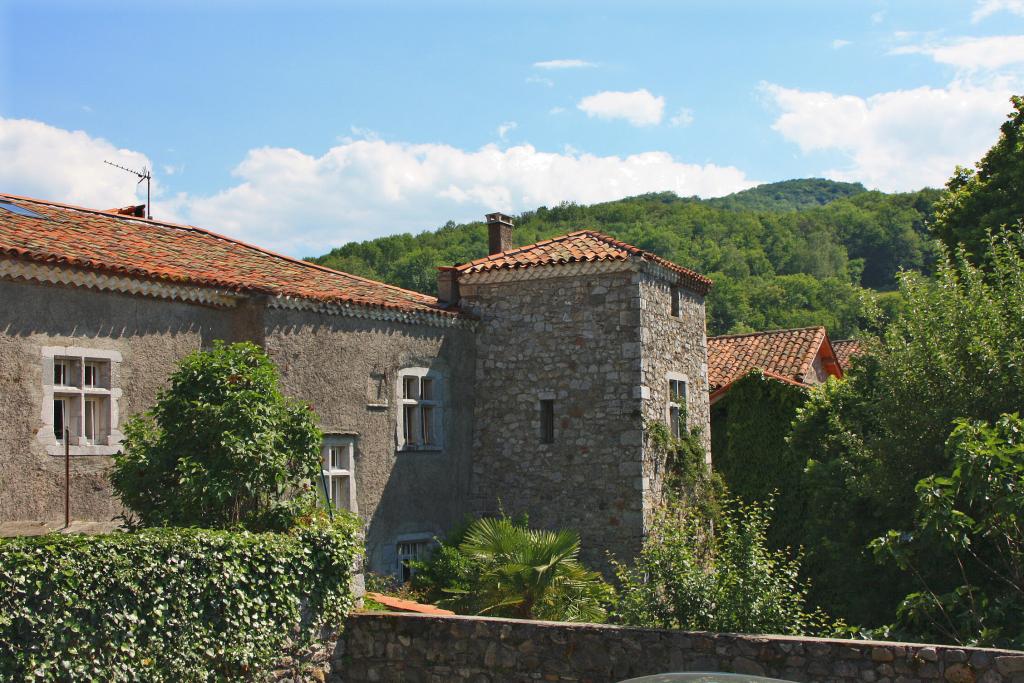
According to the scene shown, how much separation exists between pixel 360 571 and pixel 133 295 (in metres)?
4.75

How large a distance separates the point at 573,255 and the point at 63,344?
862 cm

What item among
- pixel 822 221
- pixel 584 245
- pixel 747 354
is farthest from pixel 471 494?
pixel 822 221

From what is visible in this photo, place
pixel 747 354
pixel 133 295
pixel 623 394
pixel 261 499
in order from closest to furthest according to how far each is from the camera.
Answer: pixel 261 499 → pixel 133 295 → pixel 623 394 → pixel 747 354

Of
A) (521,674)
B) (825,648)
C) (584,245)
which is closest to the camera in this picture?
(825,648)

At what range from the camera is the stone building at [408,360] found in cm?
1326

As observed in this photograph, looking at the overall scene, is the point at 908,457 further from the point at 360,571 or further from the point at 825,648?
the point at 360,571

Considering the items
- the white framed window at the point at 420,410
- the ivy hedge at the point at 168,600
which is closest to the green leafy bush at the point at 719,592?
the ivy hedge at the point at 168,600

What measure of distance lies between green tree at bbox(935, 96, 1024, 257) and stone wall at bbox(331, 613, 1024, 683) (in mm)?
12665

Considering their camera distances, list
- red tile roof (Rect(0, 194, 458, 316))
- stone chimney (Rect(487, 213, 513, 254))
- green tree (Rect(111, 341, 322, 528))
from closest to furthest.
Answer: green tree (Rect(111, 341, 322, 528)), red tile roof (Rect(0, 194, 458, 316)), stone chimney (Rect(487, 213, 513, 254))

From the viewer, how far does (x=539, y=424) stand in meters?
18.4

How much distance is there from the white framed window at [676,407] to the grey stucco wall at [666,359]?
13 centimetres

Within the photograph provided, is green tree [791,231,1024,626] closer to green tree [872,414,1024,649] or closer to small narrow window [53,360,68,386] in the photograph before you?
green tree [872,414,1024,649]

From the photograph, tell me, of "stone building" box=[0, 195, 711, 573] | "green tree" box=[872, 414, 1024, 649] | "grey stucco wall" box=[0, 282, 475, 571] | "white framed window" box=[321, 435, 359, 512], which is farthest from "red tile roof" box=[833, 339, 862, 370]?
"green tree" box=[872, 414, 1024, 649]

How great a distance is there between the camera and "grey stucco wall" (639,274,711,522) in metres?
17.9
